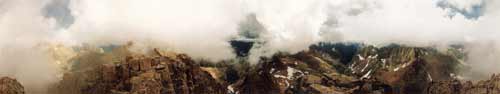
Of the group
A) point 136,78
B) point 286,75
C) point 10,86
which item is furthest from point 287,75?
point 10,86

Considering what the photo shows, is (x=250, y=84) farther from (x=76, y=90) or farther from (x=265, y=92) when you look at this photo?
(x=76, y=90)

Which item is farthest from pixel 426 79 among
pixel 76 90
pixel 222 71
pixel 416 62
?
pixel 76 90

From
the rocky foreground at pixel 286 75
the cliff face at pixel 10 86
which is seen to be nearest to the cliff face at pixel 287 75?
the rocky foreground at pixel 286 75

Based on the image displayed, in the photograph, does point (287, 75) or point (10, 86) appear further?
point (287, 75)

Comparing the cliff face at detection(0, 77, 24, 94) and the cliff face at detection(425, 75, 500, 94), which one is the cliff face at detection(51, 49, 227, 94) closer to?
the cliff face at detection(0, 77, 24, 94)

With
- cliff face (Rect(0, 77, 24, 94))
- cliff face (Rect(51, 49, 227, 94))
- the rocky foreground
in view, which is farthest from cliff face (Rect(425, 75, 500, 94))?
cliff face (Rect(0, 77, 24, 94))

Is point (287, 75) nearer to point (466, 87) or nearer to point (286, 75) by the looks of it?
point (286, 75)

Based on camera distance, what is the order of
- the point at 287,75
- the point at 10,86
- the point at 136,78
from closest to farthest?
the point at 10,86
the point at 136,78
the point at 287,75
